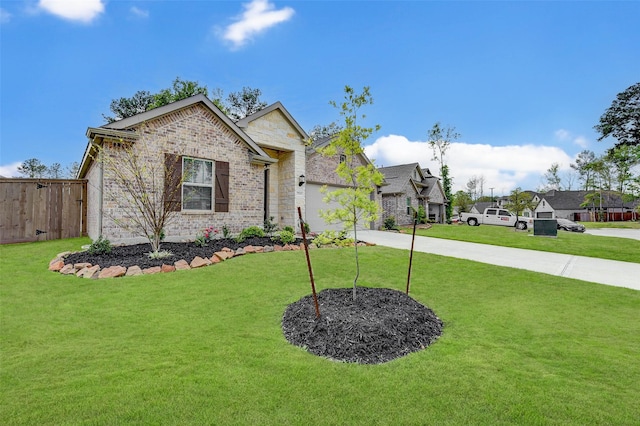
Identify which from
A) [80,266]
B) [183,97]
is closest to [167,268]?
[80,266]

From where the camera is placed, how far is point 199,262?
695 cm

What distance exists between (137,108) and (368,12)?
24977 mm

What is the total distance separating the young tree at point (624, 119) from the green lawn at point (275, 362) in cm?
4605

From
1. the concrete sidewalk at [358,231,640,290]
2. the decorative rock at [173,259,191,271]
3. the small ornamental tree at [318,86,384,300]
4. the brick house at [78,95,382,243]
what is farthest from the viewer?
the brick house at [78,95,382,243]

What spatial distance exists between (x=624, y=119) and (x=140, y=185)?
52991mm

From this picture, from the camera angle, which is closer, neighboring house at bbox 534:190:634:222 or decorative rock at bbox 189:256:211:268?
decorative rock at bbox 189:256:211:268

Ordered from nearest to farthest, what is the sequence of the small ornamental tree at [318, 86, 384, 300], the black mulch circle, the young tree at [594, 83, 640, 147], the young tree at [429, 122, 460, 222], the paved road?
the black mulch circle, the small ornamental tree at [318, 86, 384, 300], the paved road, the young tree at [429, 122, 460, 222], the young tree at [594, 83, 640, 147]

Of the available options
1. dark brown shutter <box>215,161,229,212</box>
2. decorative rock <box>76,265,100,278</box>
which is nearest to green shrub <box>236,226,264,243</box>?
dark brown shutter <box>215,161,229,212</box>

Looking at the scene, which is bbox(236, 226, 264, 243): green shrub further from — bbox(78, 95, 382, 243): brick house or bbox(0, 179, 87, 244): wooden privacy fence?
bbox(0, 179, 87, 244): wooden privacy fence

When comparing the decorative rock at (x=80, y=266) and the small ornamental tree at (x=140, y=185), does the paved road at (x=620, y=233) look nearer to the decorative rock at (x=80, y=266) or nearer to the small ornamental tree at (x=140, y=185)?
the small ornamental tree at (x=140, y=185)

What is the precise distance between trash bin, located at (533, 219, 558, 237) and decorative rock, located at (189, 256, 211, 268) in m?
17.6

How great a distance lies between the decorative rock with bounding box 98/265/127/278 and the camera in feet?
19.6

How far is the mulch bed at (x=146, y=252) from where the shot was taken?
670 cm

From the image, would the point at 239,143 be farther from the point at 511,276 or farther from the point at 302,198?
the point at 511,276
